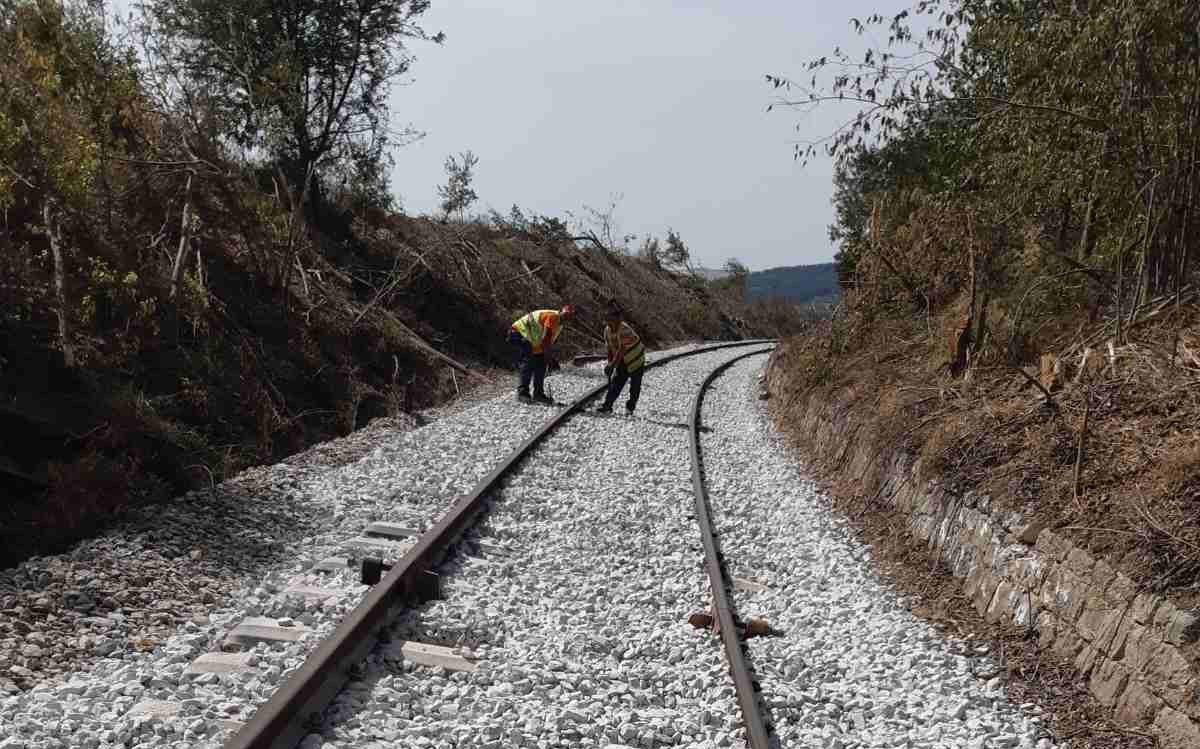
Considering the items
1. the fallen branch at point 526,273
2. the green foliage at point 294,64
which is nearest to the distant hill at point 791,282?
the fallen branch at point 526,273

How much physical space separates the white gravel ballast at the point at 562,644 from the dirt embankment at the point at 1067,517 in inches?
65.6

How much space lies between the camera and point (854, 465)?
9102 millimetres

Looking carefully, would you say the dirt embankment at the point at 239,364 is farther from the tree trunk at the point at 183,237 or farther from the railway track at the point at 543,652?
the railway track at the point at 543,652

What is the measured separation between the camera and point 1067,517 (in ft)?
17.0

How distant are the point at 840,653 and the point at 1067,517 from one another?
1.53 metres

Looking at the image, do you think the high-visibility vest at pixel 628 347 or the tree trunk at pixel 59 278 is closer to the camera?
the tree trunk at pixel 59 278

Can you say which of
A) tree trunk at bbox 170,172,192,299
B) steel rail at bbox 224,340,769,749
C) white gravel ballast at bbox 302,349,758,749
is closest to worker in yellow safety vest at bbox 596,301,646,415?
white gravel ballast at bbox 302,349,758,749

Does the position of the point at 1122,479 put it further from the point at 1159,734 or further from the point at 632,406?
the point at 632,406

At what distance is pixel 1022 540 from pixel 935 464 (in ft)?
5.25

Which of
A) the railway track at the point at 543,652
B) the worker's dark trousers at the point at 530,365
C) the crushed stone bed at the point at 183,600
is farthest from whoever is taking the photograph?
the worker's dark trousers at the point at 530,365

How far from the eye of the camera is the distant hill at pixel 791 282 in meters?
54.9

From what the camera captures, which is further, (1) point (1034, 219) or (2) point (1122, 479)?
(1) point (1034, 219)

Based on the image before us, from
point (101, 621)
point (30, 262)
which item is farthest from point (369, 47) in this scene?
point (101, 621)

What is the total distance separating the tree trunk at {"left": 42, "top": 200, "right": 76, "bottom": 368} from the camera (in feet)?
24.4
